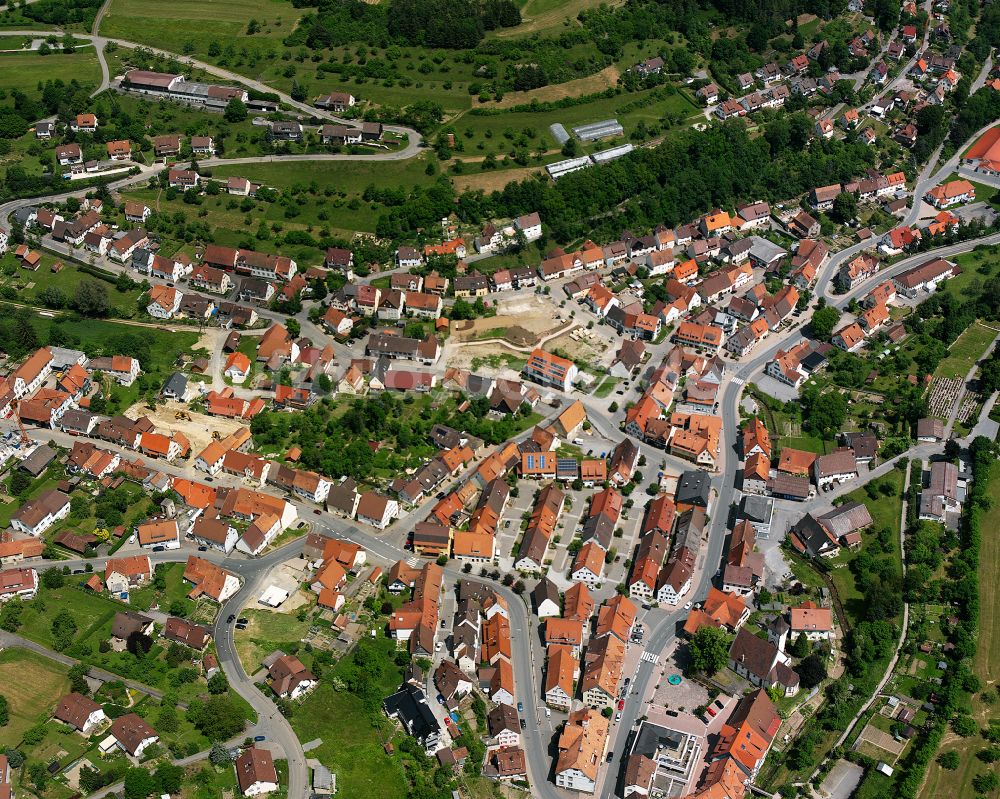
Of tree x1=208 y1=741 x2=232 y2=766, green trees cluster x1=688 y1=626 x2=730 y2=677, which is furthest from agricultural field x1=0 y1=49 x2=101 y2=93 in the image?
green trees cluster x1=688 y1=626 x2=730 y2=677

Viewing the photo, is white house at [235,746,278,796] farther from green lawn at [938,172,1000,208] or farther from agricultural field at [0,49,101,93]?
green lawn at [938,172,1000,208]

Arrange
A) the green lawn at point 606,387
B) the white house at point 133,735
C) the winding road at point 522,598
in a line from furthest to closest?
1. the green lawn at point 606,387
2. the winding road at point 522,598
3. the white house at point 133,735

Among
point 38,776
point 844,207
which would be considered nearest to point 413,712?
point 38,776

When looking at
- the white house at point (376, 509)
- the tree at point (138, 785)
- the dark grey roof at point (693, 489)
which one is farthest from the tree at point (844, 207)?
the tree at point (138, 785)

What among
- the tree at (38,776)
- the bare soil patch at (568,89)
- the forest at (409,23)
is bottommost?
the tree at (38,776)

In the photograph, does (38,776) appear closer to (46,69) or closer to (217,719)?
(217,719)

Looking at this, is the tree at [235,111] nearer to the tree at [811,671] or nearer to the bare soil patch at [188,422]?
the bare soil patch at [188,422]
